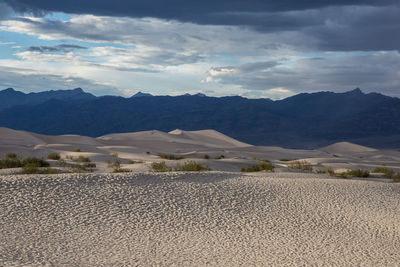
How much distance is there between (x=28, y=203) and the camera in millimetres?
10969

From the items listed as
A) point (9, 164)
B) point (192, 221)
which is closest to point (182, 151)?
point (9, 164)

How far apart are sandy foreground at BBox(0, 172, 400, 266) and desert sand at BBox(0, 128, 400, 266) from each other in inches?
0.9

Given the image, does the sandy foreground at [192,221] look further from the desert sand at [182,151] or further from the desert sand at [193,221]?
the desert sand at [182,151]

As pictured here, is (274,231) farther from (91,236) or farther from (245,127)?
(245,127)

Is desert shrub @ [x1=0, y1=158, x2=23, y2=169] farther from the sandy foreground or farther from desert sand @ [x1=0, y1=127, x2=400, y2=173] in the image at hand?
the sandy foreground

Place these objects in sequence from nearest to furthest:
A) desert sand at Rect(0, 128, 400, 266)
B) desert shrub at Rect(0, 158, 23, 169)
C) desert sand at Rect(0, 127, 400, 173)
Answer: desert sand at Rect(0, 128, 400, 266), desert shrub at Rect(0, 158, 23, 169), desert sand at Rect(0, 127, 400, 173)

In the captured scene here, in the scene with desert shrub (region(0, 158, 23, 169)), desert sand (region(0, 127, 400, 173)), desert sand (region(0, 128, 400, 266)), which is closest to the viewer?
desert sand (region(0, 128, 400, 266))

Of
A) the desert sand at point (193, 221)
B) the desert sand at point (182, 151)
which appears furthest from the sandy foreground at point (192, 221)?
the desert sand at point (182, 151)

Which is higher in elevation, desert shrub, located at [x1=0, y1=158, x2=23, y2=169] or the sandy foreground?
desert shrub, located at [x1=0, y1=158, x2=23, y2=169]

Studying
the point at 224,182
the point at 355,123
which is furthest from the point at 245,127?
the point at 224,182

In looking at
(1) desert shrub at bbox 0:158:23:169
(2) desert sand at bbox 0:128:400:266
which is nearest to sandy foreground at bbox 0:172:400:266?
(2) desert sand at bbox 0:128:400:266

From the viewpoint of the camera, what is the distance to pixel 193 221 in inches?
414

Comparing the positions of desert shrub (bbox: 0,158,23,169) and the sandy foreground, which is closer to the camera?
the sandy foreground

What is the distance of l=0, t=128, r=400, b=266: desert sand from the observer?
812cm
